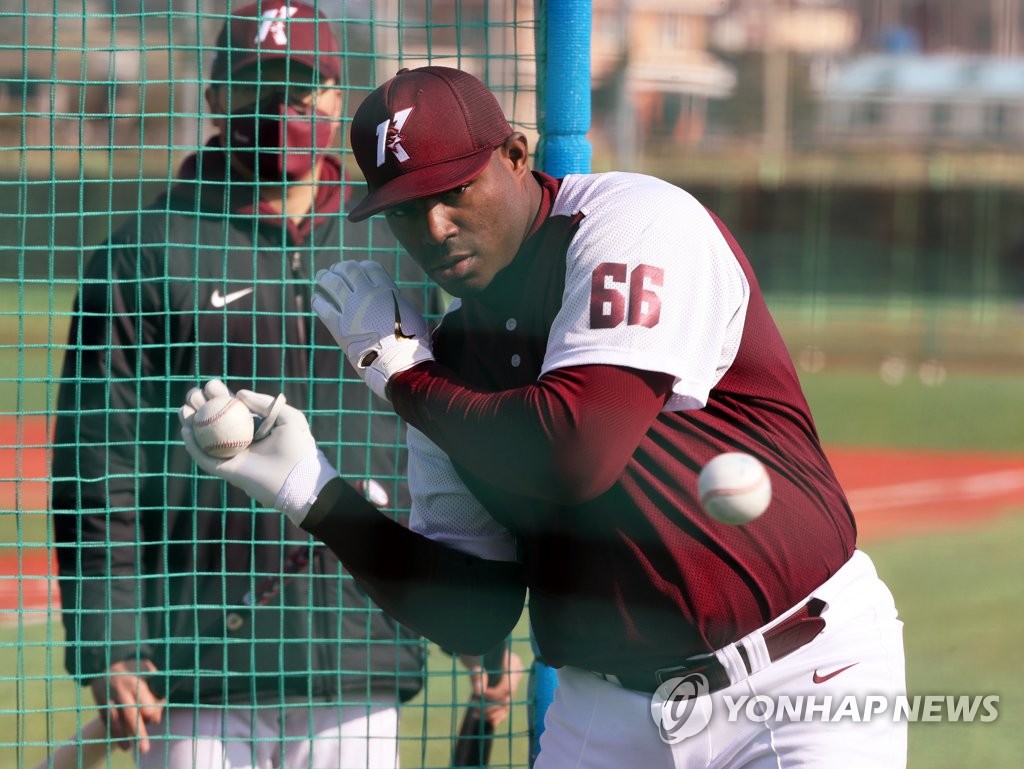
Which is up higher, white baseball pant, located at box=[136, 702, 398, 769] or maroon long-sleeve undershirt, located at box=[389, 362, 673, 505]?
maroon long-sleeve undershirt, located at box=[389, 362, 673, 505]

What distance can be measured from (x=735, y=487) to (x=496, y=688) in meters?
1.84

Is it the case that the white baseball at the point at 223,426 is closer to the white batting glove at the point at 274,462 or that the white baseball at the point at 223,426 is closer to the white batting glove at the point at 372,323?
the white batting glove at the point at 274,462

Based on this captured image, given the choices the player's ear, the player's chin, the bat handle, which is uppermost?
the player's ear

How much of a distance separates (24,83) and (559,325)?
178 centimetres

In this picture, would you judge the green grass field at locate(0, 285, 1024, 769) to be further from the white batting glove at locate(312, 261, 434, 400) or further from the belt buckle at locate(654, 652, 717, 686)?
the belt buckle at locate(654, 652, 717, 686)

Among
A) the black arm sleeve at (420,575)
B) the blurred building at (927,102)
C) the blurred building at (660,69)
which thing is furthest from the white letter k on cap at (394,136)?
the blurred building at (927,102)

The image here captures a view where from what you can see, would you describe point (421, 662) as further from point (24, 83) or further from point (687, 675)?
point (24, 83)

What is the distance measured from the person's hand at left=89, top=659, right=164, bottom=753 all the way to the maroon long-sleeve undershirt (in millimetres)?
1529

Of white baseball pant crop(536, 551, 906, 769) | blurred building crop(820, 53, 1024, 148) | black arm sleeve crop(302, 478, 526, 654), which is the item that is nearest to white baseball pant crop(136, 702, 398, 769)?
black arm sleeve crop(302, 478, 526, 654)

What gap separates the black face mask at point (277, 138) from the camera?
3.34 meters

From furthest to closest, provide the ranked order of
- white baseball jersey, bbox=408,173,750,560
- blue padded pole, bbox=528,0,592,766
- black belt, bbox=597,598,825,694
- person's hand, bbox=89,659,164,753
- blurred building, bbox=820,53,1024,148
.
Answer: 1. blurred building, bbox=820,53,1024,148
2. person's hand, bbox=89,659,164,753
3. blue padded pole, bbox=528,0,592,766
4. black belt, bbox=597,598,825,694
5. white baseball jersey, bbox=408,173,750,560

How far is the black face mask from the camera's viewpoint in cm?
334

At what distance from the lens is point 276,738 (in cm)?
339

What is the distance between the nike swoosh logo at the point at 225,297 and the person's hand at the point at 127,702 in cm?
92
